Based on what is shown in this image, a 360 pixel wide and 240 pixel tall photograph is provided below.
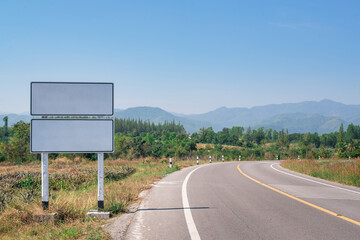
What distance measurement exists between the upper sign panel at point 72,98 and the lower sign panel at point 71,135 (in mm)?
213

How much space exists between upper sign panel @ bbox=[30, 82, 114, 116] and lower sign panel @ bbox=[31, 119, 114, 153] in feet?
0.70

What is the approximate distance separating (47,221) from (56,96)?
9.09 feet

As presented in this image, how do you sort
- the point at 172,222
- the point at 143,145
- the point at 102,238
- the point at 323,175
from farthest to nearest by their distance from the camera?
→ the point at 143,145, the point at 323,175, the point at 172,222, the point at 102,238

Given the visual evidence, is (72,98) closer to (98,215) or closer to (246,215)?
(98,215)

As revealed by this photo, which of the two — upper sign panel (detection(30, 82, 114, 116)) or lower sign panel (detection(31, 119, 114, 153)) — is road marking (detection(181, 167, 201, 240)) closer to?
lower sign panel (detection(31, 119, 114, 153))

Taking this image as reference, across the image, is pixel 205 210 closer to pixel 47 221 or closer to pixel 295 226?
pixel 295 226

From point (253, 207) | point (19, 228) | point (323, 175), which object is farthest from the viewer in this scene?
point (323, 175)

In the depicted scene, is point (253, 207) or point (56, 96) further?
point (253, 207)

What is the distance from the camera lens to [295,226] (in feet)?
19.9

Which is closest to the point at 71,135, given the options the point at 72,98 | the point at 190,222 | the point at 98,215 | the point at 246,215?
the point at 72,98

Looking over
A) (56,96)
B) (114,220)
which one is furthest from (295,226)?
(56,96)

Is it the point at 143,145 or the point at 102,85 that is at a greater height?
the point at 102,85

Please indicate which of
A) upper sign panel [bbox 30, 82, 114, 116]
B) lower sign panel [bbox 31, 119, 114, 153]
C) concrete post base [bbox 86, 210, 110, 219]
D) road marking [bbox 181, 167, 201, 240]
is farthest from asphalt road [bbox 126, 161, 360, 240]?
upper sign panel [bbox 30, 82, 114, 116]

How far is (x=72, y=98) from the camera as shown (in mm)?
7152
